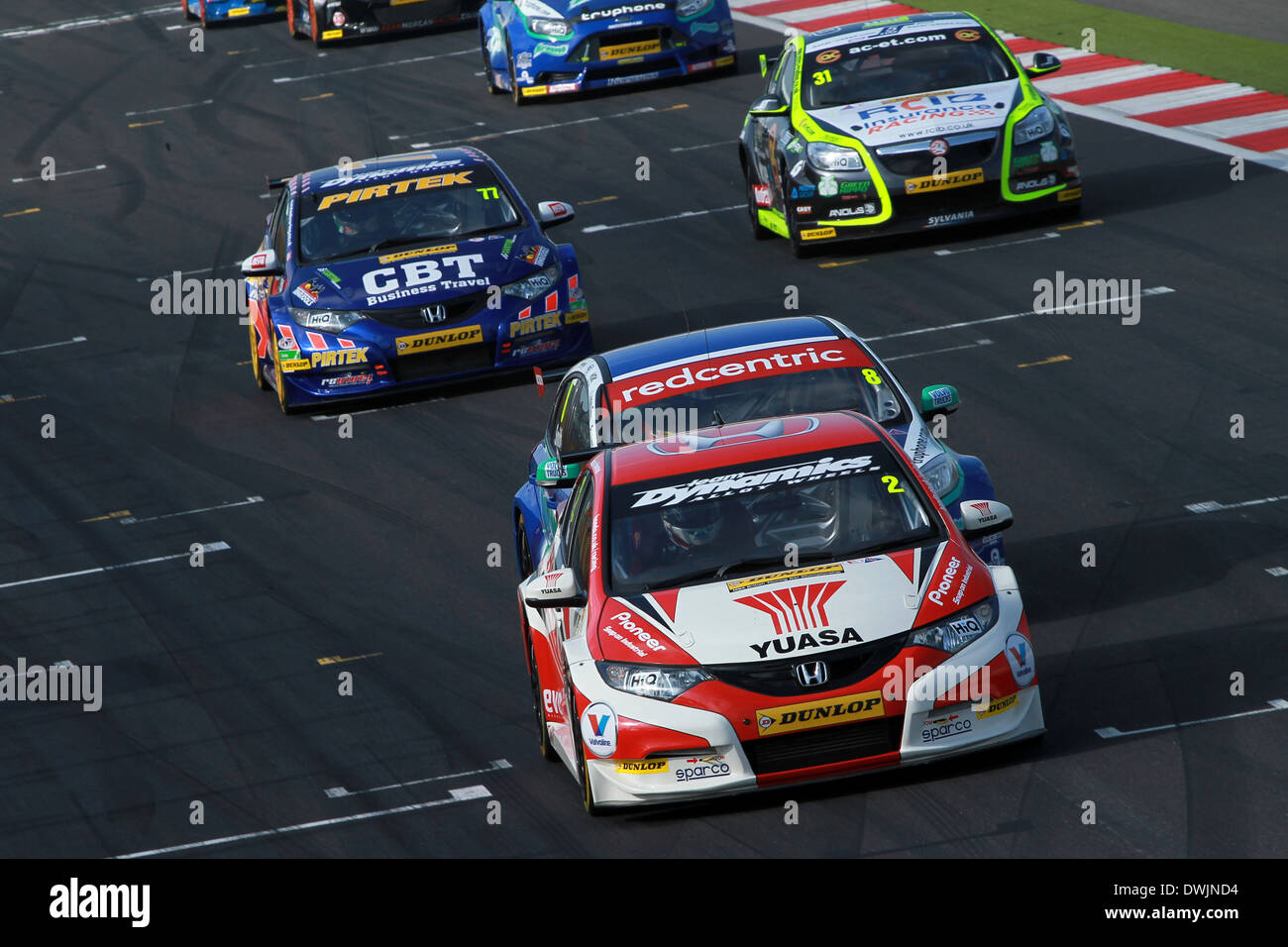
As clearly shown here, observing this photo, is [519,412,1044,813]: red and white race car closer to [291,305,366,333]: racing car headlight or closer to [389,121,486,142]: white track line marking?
[291,305,366,333]: racing car headlight

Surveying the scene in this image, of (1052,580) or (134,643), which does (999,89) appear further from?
(134,643)

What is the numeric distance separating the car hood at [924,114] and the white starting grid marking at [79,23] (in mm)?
23254

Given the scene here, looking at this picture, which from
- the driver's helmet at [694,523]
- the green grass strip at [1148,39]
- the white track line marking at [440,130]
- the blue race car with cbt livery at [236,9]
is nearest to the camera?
the driver's helmet at [694,523]

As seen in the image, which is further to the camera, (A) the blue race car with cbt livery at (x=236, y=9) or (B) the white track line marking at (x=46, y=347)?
(A) the blue race car with cbt livery at (x=236, y=9)

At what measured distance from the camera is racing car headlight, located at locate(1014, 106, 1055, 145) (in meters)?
17.3

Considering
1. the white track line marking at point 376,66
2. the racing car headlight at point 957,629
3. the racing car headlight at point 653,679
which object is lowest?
the white track line marking at point 376,66

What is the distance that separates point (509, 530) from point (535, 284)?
11.6 feet

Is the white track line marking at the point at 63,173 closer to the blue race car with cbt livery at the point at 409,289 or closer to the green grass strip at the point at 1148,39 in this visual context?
the blue race car with cbt livery at the point at 409,289

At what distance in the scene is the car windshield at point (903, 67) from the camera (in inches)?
Answer: 718

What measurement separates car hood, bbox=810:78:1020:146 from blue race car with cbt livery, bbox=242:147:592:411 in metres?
2.81

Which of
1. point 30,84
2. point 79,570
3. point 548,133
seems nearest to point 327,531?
point 79,570

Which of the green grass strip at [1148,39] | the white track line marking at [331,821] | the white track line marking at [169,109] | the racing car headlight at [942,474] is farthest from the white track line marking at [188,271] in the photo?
the white track line marking at [331,821]

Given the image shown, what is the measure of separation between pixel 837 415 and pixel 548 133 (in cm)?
1598

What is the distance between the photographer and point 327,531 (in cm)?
1287
